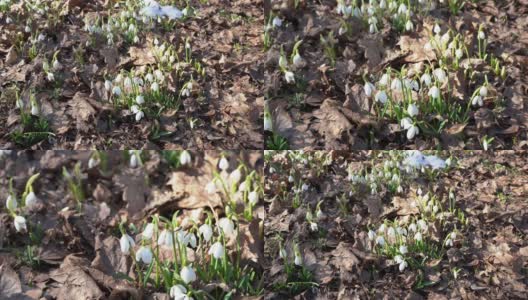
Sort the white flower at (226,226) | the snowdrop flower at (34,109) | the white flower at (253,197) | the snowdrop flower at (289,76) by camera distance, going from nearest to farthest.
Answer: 1. the white flower at (226,226)
2. the white flower at (253,197)
3. the snowdrop flower at (34,109)
4. the snowdrop flower at (289,76)

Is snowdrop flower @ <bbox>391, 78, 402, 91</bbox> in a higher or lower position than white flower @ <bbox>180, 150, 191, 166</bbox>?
higher

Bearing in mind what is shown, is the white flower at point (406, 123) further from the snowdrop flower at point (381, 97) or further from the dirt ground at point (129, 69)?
the dirt ground at point (129, 69)

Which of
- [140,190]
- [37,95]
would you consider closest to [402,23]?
[140,190]

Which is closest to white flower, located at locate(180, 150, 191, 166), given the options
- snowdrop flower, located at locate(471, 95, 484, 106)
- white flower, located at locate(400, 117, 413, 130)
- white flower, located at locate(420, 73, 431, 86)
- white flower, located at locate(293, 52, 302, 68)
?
white flower, located at locate(293, 52, 302, 68)

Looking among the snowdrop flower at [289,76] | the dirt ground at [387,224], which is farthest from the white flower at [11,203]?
the snowdrop flower at [289,76]

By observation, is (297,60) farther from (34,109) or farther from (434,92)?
(34,109)

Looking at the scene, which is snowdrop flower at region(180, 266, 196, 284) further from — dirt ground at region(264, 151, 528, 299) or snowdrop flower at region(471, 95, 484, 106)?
snowdrop flower at region(471, 95, 484, 106)

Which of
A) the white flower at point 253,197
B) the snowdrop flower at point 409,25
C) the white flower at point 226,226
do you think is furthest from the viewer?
the snowdrop flower at point 409,25
